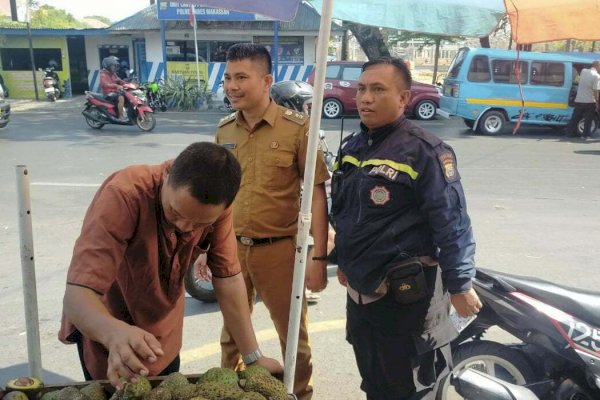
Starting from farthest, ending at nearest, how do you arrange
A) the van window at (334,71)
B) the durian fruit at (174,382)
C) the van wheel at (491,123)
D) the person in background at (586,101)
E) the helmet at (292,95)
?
1. the van window at (334,71)
2. the van wheel at (491,123)
3. the person in background at (586,101)
4. the helmet at (292,95)
5. the durian fruit at (174,382)

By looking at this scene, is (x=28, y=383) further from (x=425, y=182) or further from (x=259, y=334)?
(x=259, y=334)

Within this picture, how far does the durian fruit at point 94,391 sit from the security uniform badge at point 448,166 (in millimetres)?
1433

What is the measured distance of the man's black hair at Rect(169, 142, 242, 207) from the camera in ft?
4.81

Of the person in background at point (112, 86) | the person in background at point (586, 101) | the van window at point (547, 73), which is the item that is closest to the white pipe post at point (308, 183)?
the person in background at point (112, 86)

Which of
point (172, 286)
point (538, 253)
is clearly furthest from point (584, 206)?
point (172, 286)

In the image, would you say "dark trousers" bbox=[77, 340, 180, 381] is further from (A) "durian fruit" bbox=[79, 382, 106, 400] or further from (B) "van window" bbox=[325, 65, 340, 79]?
(B) "van window" bbox=[325, 65, 340, 79]

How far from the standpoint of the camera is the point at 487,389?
228 cm

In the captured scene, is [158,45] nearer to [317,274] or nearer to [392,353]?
[317,274]

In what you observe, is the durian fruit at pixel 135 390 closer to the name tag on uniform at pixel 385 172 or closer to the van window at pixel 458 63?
the name tag on uniform at pixel 385 172

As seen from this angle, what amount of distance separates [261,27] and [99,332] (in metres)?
17.8

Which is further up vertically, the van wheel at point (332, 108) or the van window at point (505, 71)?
the van window at point (505, 71)

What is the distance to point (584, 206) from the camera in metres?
6.39

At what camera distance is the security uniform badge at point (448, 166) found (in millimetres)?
2168

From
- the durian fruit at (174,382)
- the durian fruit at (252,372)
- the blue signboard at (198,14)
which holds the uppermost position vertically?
the blue signboard at (198,14)
